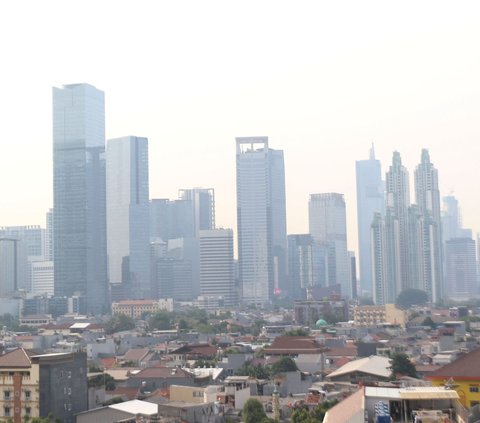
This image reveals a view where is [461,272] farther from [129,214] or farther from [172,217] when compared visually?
[129,214]

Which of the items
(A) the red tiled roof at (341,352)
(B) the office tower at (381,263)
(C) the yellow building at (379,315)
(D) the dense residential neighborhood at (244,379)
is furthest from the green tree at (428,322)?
(B) the office tower at (381,263)

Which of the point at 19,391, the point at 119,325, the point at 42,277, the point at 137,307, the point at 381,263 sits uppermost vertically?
the point at 381,263

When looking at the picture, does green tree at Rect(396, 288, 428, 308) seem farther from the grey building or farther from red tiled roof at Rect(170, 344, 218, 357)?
the grey building

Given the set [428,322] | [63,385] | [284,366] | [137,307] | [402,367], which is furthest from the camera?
[137,307]

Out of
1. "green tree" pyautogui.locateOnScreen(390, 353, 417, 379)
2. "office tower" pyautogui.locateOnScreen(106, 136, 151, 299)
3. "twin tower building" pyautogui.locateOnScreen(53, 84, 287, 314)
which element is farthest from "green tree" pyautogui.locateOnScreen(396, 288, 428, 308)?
"green tree" pyautogui.locateOnScreen(390, 353, 417, 379)

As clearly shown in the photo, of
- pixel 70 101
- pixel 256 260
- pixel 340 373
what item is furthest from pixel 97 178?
pixel 340 373

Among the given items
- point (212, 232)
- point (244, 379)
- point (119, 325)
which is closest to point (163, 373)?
point (244, 379)
